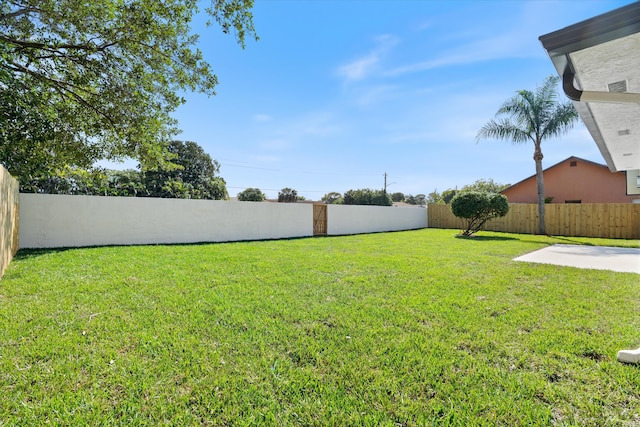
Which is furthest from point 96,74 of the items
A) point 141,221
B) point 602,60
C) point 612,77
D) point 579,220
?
point 579,220

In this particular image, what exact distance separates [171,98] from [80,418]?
23.6 feet

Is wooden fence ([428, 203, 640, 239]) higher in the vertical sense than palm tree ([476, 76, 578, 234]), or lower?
lower

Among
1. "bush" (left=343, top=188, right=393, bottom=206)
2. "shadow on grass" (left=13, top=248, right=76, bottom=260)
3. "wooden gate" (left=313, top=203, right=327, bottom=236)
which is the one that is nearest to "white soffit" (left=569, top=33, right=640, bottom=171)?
"shadow on grass" (left=13, top=248, right=76, bottom=260)

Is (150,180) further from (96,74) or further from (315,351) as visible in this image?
(315,351)

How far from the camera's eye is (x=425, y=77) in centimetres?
945

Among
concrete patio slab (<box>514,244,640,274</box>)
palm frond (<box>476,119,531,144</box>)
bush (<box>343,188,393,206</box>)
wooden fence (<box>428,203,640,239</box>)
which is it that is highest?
palm frond (<box>476,119,531,144</box>)

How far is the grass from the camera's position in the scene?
1783 mm

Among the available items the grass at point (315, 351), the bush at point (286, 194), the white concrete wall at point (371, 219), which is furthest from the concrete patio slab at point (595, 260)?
the bush at point (286, 194)

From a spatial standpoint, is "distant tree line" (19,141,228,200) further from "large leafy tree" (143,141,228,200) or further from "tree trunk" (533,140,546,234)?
"tree trunk" (533,140,546,234)

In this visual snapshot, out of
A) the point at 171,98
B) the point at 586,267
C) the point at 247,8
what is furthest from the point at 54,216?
the point at 586,267

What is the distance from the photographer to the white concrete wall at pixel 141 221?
8.12 meters

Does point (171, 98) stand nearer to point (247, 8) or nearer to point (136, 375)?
point (247, 8)

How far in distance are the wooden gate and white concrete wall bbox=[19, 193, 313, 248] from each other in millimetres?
1302

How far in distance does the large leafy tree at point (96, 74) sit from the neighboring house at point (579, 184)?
2148cm
